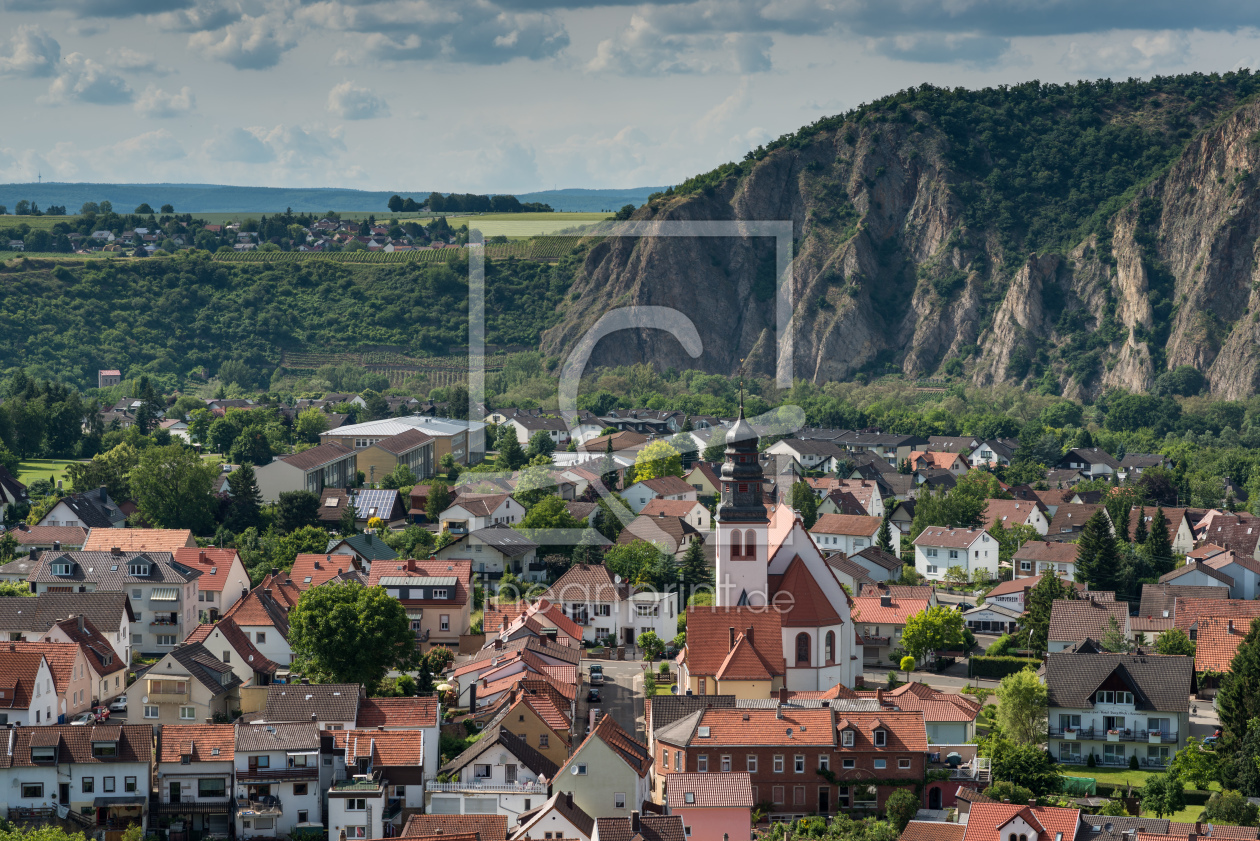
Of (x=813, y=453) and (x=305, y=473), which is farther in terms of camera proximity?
(x=813, y=453)

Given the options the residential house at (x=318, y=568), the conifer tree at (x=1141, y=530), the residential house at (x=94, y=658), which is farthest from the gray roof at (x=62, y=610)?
the conifer tree at (x=1141, y=530)

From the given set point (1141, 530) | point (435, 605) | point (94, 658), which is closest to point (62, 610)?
point (94, 658)

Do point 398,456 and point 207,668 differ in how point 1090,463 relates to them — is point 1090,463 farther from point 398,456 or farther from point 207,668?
point 207,668

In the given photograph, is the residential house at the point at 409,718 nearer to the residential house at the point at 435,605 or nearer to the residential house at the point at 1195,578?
the residential house at the point at 435,605

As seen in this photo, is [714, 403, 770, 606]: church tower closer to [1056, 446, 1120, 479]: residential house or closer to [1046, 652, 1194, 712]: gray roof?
[1046, 652, 1194, 712]: gray roof

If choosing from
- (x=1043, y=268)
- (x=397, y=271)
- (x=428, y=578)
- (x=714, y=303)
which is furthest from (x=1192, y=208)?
(x=428, y=578)

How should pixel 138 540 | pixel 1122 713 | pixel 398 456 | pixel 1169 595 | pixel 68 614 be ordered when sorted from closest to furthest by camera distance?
pixel 1122 713, pixel 68 614, pixel 1169 595, pixel 138 540, pixel 398 456

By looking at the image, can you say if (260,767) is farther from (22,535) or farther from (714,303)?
(714,303)
